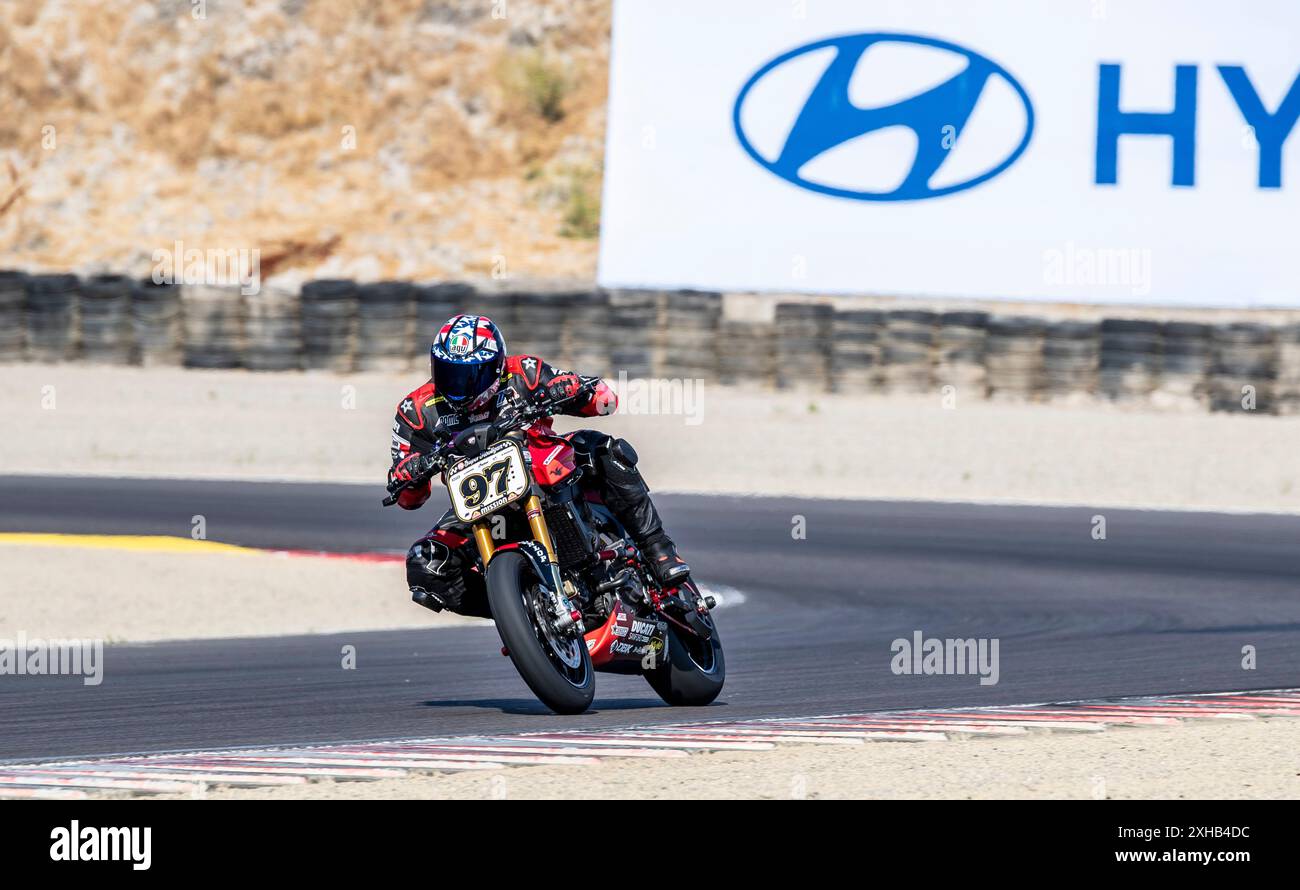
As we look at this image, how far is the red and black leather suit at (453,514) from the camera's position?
736cm

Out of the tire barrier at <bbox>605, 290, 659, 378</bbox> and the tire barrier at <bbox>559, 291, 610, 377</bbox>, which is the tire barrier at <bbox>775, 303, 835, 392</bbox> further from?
the tire barrier at <bbox>559, 291, 610, 377</bbox>

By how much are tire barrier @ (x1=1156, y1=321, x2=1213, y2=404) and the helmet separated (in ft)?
53.2

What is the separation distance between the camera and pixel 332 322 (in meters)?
24.0

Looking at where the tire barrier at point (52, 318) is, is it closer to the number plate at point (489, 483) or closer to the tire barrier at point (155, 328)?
the tire barrier at point (155, 328)

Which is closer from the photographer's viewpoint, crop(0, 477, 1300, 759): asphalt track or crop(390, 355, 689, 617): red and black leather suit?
crop(390, 355, 689, 617): red and black leather suit

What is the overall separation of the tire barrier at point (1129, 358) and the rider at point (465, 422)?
15.7 m

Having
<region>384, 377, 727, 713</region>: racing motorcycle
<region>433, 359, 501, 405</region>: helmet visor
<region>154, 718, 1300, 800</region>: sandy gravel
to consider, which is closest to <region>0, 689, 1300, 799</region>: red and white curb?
<region>154, 718, 1300, 800</region>: sandy gravel

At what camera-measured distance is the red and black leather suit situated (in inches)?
290

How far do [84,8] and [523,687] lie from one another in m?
33.2

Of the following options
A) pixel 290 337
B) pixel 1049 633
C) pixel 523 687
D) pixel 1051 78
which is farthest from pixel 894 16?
pixel 523 687

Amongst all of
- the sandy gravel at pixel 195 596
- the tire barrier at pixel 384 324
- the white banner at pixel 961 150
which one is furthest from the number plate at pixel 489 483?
the white banner at pixel 961 150

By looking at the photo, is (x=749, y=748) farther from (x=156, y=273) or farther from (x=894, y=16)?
(x=156, y=273)

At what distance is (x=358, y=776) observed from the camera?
595 cm

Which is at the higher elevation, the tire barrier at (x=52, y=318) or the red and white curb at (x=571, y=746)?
the tire barrier at (x=52, y=318)
